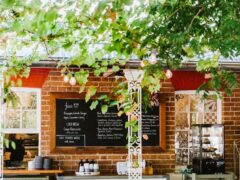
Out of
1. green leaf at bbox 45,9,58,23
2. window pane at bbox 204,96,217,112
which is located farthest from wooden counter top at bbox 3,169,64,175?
green leaf at bbox 45,9,58,23

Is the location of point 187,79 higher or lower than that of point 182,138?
higher

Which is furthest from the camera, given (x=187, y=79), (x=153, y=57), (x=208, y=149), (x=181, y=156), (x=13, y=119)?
(x=181, y=156)

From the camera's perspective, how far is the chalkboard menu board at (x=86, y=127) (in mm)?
10539

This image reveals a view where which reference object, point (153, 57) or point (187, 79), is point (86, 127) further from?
point (153, 57)

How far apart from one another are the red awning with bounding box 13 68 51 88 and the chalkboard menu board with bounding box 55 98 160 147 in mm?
577

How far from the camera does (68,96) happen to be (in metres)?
10.6

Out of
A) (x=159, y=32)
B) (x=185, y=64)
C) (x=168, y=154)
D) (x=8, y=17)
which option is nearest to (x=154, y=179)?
(x=168, y=154)

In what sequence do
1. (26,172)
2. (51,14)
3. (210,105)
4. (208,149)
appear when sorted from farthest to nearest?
1. (210,105)
2. (208,149)
3. (26,172)
4. (51,14)

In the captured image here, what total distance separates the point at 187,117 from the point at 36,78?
3.49 meters

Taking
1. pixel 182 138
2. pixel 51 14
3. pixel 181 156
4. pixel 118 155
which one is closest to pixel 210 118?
pixel 182 138

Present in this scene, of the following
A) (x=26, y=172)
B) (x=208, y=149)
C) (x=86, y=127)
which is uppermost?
(x=86, y=127)

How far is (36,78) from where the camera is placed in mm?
10148

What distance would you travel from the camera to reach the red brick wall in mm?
10492

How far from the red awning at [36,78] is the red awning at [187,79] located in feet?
7.84
